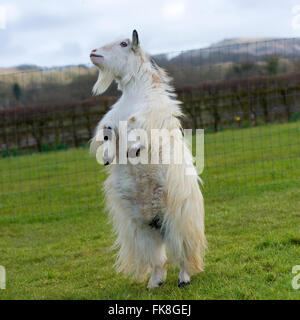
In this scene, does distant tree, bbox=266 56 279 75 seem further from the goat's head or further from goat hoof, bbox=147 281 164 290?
goat hoof, bbox=147 281 164 290

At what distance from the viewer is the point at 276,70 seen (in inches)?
615

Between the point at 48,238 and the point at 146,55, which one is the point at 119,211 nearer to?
the point at 146,55

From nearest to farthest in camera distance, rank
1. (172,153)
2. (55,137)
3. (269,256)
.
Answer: (172,153)
(269,256)
(55,137)

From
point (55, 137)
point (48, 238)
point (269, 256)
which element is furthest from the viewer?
point (55, 137)

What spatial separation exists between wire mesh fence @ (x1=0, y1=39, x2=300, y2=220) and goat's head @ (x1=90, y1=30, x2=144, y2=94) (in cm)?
401

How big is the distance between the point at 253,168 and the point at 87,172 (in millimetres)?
3925

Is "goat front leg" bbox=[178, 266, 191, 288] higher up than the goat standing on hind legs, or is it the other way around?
the goat standing on hind legs

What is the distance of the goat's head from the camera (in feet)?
13.9

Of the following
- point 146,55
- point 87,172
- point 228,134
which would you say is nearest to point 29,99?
point 87,172

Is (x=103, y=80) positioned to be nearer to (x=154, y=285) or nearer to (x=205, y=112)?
(x=154, y=285)

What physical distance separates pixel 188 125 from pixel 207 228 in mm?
9713

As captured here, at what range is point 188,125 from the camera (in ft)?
51.5

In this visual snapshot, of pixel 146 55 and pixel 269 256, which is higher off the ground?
pixel 146 55

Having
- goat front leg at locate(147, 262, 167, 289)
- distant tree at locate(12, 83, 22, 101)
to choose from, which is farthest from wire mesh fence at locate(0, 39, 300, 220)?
goat front leg at locate(147, 262, 167, 289)
